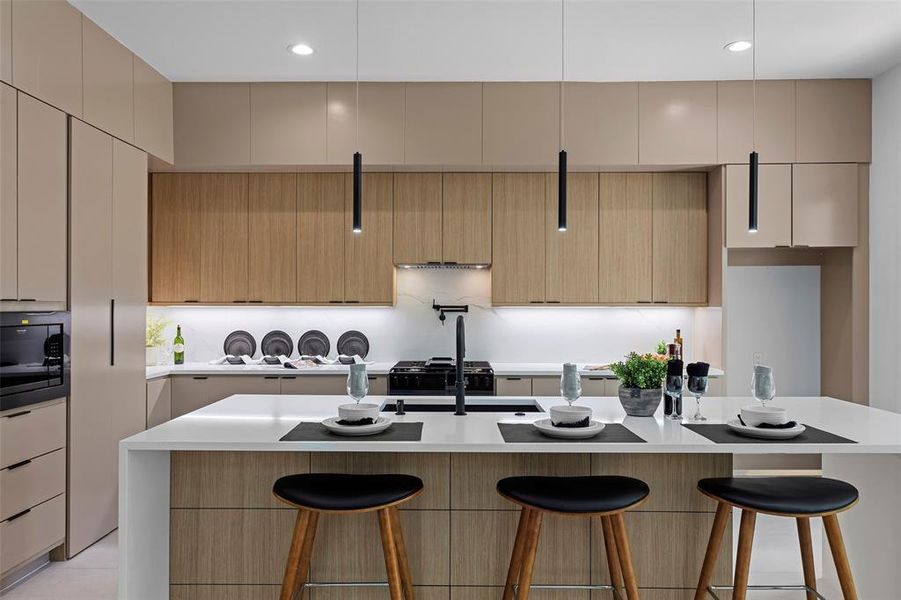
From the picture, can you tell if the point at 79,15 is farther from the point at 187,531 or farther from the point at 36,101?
the point at 187,531

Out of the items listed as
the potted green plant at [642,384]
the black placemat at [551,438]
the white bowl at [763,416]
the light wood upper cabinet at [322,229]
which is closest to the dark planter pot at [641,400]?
the potted green plant at [642,384]

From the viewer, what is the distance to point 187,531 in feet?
7.81

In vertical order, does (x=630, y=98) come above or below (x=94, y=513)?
above

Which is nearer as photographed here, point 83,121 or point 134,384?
point 83,121

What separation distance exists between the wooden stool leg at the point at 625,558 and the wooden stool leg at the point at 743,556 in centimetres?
35

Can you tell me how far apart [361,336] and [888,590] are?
3.67 metres

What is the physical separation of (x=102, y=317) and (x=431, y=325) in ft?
7.86

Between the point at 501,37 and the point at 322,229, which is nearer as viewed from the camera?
Result: the point at 501,37

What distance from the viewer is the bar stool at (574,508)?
1962 millimetres

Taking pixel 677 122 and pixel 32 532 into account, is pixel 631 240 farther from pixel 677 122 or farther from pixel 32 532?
pixel 32 532

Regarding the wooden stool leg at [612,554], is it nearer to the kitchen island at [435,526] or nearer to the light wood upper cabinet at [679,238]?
the kitchen island at [435,526]

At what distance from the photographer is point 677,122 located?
14.4ft

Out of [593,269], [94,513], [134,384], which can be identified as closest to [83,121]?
[134,384]

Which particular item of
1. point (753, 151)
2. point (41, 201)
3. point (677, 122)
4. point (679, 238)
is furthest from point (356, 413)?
point (677, 122)
